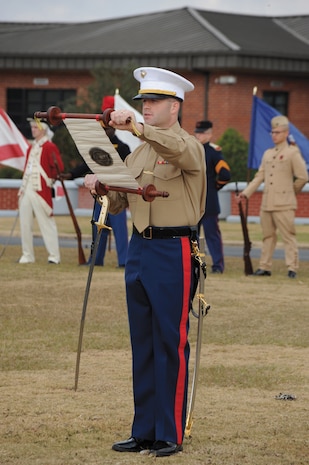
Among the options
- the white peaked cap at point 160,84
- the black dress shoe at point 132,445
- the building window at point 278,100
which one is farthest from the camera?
the building window at point 278,100

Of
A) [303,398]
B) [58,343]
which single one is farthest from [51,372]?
[303,398]

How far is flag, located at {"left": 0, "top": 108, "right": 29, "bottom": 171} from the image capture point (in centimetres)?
1900

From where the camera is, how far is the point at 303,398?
8.10 m

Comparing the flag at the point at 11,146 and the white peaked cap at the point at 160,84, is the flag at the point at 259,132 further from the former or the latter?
the white peaked cap at the point at 160,84

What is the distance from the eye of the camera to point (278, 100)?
40.4 meters

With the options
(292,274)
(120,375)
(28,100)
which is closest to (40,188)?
(292,274)

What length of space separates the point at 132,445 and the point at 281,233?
31.6ft

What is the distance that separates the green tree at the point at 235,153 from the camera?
32812mm

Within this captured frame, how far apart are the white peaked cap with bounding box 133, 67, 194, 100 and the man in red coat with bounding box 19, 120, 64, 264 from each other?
1011 centimetres

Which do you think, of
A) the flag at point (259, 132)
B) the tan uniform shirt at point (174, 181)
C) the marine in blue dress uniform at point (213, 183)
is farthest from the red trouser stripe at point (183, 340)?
the flag at point (259, 132)

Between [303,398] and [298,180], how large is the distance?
7.76m

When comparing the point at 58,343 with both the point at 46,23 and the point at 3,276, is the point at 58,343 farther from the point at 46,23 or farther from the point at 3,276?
the point at 46,23

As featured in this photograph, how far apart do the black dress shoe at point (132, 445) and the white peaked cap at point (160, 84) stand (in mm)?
1805

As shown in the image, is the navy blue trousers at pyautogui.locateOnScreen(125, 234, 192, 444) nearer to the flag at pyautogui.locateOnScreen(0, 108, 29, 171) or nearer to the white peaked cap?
the white peaked cap
